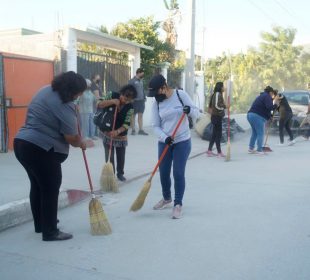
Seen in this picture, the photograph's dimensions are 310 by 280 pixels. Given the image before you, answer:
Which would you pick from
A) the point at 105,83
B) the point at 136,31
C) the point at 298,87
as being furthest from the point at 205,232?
the point at 298,87

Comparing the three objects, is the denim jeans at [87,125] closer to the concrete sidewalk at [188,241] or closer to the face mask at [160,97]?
the concrete sidewalk at [188,241]

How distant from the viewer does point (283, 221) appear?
17.4ft

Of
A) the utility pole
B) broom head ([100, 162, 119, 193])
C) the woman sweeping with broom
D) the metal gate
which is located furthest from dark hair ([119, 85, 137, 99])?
the utility pole

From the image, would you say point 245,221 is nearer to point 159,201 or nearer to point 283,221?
point 283,221

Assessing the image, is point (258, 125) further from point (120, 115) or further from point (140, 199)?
point (140, 199)

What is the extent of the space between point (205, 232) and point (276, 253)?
0.88 metres

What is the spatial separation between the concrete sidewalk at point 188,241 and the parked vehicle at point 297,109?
307 inches

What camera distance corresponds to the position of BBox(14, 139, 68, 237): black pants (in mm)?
4336

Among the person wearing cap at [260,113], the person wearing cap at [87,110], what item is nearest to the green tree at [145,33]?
the person wearing cap at [87,110]

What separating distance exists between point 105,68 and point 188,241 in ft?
33.4

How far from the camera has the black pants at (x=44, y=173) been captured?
4.34 metres

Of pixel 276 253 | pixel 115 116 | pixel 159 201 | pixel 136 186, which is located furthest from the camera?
pixel 136 186

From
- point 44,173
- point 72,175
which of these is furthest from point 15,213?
point 72,175

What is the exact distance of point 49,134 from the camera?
14.1 feet
